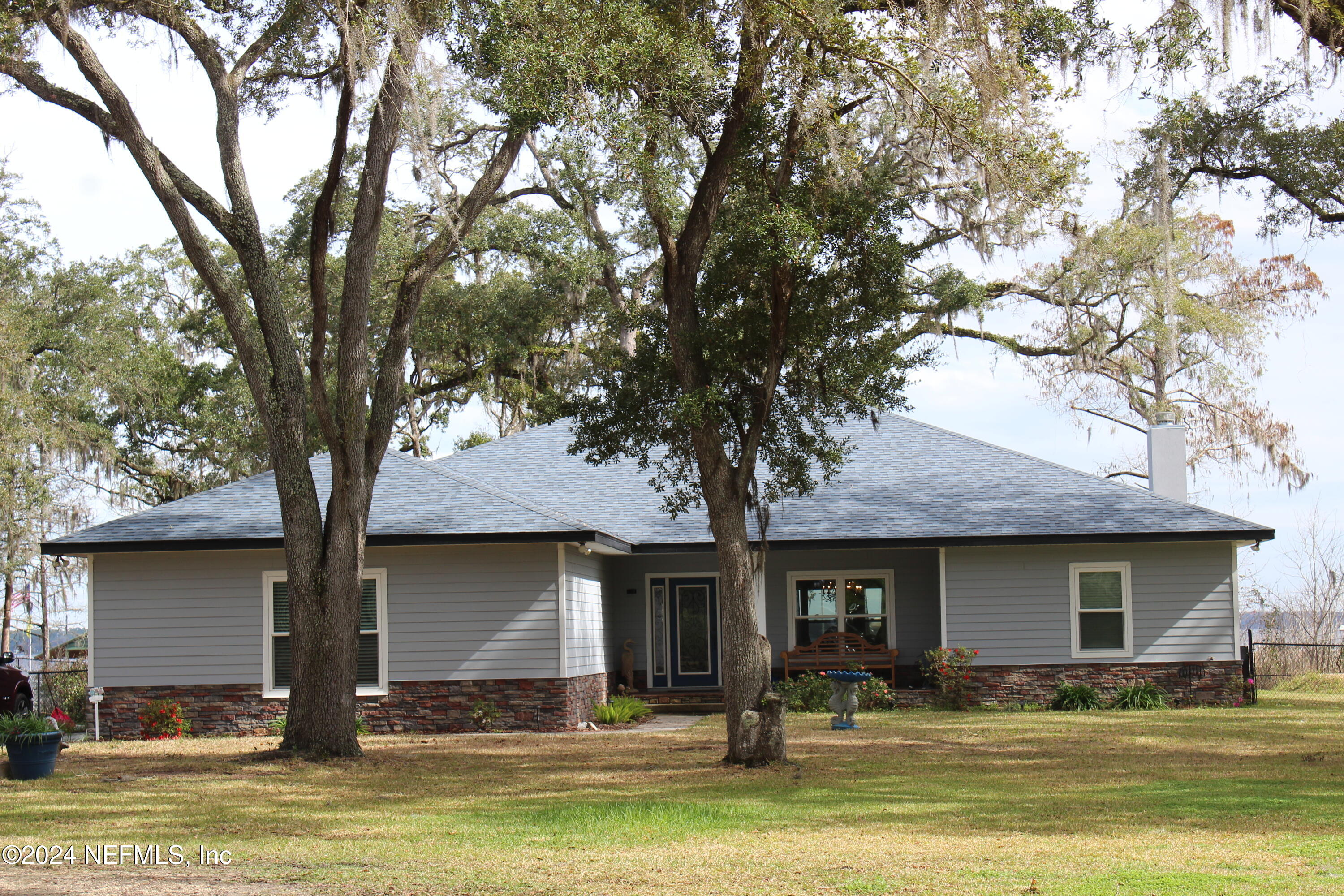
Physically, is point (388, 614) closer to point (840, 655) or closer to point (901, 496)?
point (840, 655)

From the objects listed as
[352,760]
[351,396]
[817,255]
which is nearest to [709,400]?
[817,255]

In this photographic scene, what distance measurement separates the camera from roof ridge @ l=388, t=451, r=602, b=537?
48.8ft

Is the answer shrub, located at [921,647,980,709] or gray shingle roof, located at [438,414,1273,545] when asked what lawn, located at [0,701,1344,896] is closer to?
shrub, located at [921,647,980,709]

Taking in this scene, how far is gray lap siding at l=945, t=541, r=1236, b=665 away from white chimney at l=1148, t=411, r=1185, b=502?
1917 millimetres

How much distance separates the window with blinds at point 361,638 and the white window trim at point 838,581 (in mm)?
6145

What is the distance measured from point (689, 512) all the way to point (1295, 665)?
12546 mm

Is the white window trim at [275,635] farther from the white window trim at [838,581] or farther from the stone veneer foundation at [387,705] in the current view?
the white window trim at [838,581]

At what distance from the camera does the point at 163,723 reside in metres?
14.5

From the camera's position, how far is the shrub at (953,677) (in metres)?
16.2

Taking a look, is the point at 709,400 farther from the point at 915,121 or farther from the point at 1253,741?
the point at 1253,741

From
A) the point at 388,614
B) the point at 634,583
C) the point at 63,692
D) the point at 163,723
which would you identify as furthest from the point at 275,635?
the point at 63,692

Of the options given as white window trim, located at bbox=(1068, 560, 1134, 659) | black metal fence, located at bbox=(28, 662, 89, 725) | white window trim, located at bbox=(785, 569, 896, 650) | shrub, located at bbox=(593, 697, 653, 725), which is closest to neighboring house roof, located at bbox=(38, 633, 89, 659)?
black metal fence, located at bbox=(28, 662, 89, 725)

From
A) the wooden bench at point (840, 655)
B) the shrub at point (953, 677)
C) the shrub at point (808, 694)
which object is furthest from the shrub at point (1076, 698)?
the shrub at point (808, 694)

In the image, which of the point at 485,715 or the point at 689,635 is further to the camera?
the point at 689,635
